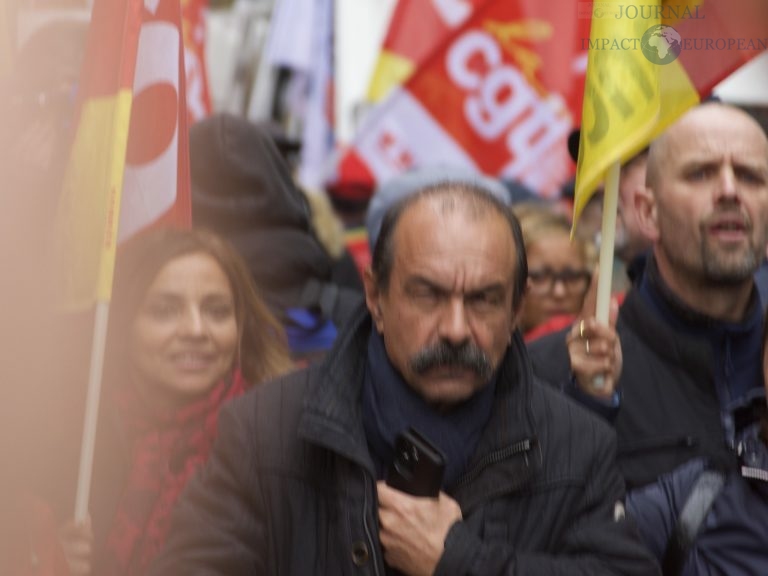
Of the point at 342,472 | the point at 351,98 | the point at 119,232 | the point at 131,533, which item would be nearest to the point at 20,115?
the point at 119,232

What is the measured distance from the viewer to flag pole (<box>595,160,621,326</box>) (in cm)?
356

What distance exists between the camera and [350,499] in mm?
3039

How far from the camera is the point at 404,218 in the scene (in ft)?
10.6

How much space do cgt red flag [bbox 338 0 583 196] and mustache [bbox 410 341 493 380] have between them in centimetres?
395

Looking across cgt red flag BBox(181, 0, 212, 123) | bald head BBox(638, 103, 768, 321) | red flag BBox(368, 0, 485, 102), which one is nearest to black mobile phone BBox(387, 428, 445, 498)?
bald head BBox(638, 103, 768, 321)

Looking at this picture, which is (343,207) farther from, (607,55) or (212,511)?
(212,511)

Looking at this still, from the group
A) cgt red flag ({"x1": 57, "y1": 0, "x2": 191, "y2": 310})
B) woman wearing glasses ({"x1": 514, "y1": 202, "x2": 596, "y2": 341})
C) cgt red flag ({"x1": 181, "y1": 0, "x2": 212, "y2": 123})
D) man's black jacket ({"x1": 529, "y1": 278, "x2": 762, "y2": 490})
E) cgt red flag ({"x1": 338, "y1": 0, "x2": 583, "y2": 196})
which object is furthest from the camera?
cgt red flag ({"x1": 338, "y1": 0, "x2": 583, "y2": 196})

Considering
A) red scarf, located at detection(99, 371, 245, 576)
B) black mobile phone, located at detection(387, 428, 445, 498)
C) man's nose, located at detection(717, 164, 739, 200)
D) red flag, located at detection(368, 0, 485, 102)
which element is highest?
red flag, located at detection(368, 0, 485, 102)

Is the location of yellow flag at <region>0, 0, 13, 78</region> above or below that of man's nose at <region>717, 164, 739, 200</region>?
above

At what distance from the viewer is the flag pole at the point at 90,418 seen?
337 centimetres

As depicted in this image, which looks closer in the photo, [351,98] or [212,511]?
[212,511]

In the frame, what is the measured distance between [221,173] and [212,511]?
6.97 ft

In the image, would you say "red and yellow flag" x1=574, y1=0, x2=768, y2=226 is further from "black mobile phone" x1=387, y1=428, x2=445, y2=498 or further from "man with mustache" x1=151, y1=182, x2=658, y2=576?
"black mobile phone" x1=387, y1=428, x2=445, y2=498

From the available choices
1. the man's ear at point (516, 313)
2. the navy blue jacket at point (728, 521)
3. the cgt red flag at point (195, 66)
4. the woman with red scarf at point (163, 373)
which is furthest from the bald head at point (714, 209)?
the cgt red flag at point (195, 66)
